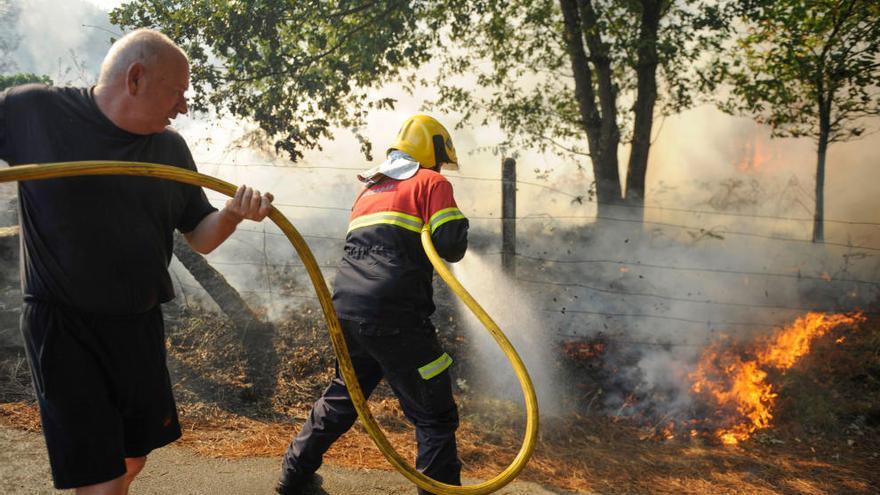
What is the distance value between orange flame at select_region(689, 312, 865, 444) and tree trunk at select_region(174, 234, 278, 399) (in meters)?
3.53

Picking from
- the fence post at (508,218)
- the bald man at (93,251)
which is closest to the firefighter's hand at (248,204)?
the bald man at (93,251)

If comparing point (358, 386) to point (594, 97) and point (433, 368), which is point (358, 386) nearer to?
point (433, 368)

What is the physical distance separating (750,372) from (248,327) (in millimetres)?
4348

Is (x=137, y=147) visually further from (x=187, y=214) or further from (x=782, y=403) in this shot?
(x=782, y=403)

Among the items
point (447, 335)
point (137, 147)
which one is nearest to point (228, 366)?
point (447, 335)

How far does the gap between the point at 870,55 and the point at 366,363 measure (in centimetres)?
662

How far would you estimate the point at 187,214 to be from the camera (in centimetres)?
263

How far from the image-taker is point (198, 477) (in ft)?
12.0

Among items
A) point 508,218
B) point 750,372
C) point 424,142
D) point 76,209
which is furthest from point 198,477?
point 750,372

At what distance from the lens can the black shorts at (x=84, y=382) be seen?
214 cm

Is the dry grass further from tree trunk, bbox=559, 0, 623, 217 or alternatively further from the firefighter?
tree trunk, bbox=559, 0, 623, 217

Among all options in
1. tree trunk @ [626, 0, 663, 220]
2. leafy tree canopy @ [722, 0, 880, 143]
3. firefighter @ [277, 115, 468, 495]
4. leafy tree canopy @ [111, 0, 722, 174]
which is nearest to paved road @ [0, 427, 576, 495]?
firefighter @ [277, 115, 468, 495]

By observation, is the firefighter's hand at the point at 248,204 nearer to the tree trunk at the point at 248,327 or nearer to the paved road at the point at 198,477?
the paved road at the point at 198,477

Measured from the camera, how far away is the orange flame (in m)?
5.02
